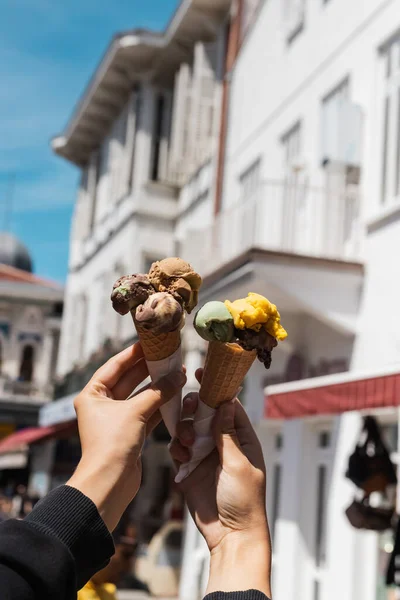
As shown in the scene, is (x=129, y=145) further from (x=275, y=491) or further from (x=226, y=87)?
(x=275, y=491)

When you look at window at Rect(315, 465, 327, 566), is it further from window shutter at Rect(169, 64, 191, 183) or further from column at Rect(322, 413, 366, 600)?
window shutter at Rect(169, 64, 191, 183)

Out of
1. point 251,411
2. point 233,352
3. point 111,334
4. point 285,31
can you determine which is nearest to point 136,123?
point 111,334

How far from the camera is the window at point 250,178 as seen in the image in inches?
549

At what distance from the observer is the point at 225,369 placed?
182 centimetres

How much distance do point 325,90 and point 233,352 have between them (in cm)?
1002

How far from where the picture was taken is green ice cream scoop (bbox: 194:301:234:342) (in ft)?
5.95

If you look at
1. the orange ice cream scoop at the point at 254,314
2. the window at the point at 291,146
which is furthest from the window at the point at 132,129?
the orange ice cream scoop at the point at 254,314

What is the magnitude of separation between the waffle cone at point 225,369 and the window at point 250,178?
12013 mm

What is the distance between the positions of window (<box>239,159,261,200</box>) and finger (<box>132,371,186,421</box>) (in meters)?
12.1

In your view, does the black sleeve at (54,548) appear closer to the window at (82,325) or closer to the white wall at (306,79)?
the white wall at (306,79)

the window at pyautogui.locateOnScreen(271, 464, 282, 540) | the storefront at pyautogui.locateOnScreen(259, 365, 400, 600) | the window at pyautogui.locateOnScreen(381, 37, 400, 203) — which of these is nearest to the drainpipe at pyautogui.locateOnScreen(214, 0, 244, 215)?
the storefront at pyautogui.locateOnScreen(259, 365, 400, 600)

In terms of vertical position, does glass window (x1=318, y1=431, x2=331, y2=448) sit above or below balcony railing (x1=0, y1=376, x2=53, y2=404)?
below

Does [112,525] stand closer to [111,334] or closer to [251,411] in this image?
[251,411]

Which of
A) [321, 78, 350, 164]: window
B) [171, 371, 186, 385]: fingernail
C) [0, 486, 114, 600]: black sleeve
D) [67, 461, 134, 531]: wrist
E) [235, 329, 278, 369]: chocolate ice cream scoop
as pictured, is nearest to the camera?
[0, 486, 114, 600]: black sleeve
